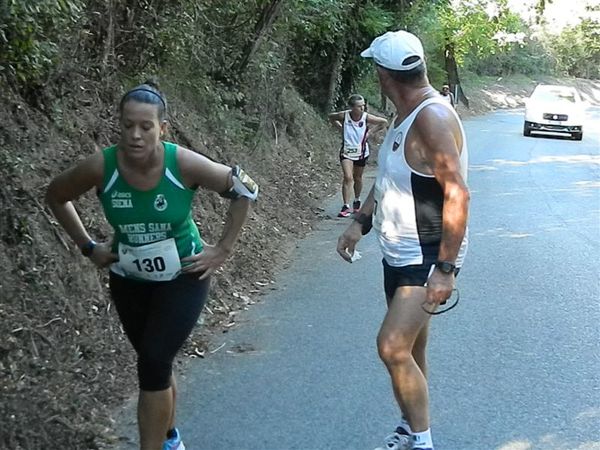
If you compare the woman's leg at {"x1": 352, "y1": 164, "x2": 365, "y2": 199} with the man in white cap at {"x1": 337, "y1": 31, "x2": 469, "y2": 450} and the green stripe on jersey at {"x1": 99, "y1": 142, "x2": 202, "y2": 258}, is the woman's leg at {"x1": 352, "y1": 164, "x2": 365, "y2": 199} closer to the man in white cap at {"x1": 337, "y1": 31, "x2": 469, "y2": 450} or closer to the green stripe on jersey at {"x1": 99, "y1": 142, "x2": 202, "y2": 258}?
the man in white cap at {"x1": 337, "y1": 31, "x2": 469, "y2": 450}

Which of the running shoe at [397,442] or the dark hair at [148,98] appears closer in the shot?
the dark hair at [148,98]

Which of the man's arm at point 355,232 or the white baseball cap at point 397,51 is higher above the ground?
the white baseball cap at point 397,51

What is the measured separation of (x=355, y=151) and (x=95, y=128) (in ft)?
18.9

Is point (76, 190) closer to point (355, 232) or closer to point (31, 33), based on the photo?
point (355, 232)

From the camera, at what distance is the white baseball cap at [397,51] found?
4.16 metres

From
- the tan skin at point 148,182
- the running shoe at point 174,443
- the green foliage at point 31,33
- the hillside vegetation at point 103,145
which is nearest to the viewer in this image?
the tan skin at point 148,182

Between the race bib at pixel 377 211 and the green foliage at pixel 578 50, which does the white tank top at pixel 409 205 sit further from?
the green foliage at pixel 578 50

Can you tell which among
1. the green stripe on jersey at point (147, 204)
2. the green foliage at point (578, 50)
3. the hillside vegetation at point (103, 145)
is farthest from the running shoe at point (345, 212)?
the green foliage at point (578, 50)

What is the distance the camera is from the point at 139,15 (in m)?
9.21

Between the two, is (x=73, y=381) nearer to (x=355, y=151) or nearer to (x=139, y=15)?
(x=139, y=15)

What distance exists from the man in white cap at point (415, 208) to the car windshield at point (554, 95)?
2936 cm

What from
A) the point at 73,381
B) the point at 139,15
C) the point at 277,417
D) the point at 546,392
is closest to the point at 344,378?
the point at 277,417

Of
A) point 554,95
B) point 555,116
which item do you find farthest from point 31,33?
point 554,95

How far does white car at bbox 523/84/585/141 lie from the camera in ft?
103
